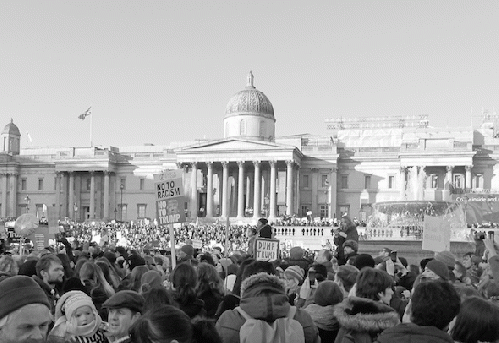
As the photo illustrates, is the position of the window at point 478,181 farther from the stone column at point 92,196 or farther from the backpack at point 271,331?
the backpack at point 271,331

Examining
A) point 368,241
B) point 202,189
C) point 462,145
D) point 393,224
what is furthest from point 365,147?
point 368,241

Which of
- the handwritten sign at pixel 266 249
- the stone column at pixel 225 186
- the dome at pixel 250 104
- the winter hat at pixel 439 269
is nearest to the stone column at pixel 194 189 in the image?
the stone column at pixel 225 186

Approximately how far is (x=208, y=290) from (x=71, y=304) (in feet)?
7.61

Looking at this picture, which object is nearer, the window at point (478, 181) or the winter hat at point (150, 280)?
the winter hat at point (150, 280)

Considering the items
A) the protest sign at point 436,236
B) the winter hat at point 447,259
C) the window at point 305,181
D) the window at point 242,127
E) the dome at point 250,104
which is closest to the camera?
the winter hat at point 447,259

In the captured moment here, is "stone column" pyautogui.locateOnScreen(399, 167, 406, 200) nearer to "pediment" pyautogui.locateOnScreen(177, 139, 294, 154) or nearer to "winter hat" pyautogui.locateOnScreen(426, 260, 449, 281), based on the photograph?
"pediment" pyautogui.locateOnScreen(177, 139, 294, 154)

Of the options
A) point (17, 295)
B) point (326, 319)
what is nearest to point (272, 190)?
point (326, 319)

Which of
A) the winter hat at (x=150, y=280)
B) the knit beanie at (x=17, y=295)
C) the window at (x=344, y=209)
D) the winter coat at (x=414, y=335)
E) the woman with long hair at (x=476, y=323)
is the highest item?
the knit beanie at (x=17, y=295)

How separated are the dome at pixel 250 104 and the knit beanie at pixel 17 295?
72290mm

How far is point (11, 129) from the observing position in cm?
8719

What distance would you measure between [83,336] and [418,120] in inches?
3449

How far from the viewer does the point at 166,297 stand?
6.75 m

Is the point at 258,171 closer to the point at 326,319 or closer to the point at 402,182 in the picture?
the point at 402,182

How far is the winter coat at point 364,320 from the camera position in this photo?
6.46 meters
